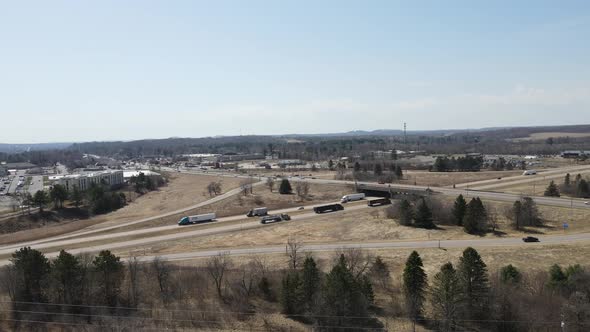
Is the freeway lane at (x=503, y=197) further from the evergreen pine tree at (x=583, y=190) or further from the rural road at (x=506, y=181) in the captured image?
the rural road at (x=506, y=181)

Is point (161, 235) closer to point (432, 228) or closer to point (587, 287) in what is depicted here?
point (432, 228)

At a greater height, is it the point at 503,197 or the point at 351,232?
the point at 503,197

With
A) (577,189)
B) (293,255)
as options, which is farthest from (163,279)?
(577,189)

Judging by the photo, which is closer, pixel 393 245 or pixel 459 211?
pixel 393 245

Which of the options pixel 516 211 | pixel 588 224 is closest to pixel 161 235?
pixel 516 211

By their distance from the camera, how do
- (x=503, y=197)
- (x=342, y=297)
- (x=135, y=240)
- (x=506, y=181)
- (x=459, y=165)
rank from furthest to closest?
(x=459, y=165) → (x=506, y=181) → (x=503, y=197) → (x=135, y=240) → (x=342, y=297)

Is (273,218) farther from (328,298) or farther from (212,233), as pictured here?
(328,298)
